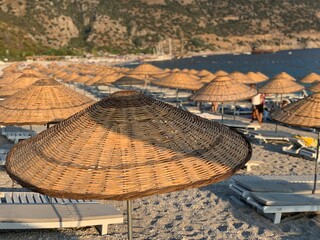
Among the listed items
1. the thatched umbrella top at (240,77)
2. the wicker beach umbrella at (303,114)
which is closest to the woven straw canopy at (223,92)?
the wicker beach umbrella at (303,114)

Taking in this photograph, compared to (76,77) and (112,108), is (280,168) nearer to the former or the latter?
(112,108)

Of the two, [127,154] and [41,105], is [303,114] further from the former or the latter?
[127,154]

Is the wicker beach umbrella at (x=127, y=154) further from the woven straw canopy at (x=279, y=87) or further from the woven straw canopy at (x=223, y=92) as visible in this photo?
the woven straw canopy at (x=279, y=87)

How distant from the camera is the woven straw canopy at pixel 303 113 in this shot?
218 inches

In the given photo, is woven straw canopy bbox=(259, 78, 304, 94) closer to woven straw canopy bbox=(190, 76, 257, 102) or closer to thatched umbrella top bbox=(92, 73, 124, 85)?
woven straw canopy bbox=(190, 76, 257, 102)

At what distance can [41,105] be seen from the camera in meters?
6.07

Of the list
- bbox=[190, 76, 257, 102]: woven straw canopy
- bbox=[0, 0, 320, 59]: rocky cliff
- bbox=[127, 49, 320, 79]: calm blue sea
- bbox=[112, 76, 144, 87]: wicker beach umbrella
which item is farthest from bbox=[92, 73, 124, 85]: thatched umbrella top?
bbox=[0, 0, 320, 59]: rocky cliff

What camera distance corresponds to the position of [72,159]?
2.44 meters

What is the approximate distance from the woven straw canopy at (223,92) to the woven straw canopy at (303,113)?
4.38 meters

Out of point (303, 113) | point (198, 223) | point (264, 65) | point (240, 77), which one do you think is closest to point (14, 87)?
point (198, 223)

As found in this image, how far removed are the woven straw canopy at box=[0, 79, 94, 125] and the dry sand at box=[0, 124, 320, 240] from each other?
5.28ft

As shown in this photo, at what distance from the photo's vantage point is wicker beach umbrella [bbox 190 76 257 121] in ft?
34.7

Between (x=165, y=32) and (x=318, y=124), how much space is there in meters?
115

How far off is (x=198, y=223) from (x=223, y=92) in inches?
215
